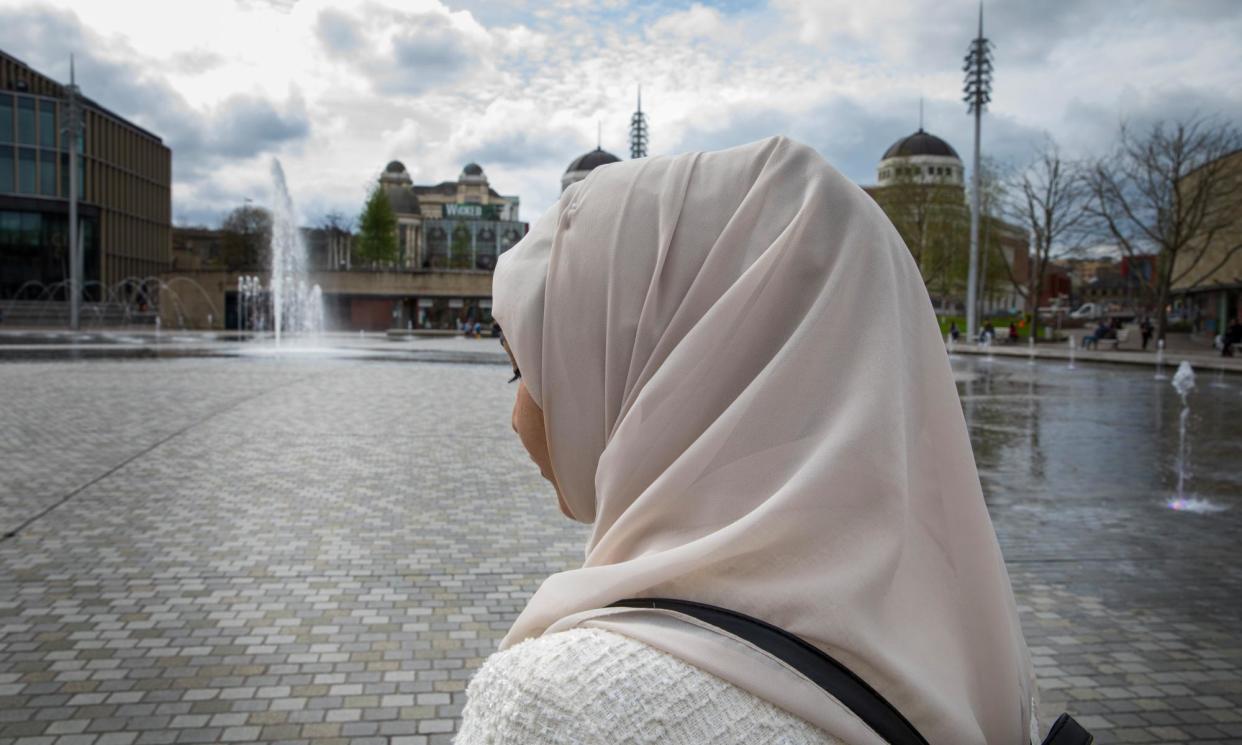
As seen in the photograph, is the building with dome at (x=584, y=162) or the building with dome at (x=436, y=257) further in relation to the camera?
the building with dome at (x=584, y=162)

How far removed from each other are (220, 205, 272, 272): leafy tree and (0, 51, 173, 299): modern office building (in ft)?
41.2

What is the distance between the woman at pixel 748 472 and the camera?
98cm

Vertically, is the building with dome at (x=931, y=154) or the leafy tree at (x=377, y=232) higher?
the building with dome at (x=931, y=154)

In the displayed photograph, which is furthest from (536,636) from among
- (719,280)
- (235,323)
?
(235,323)

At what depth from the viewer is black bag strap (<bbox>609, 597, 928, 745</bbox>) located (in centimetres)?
99

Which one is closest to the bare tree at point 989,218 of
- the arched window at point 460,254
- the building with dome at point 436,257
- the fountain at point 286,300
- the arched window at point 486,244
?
the building with dome at point 436,257

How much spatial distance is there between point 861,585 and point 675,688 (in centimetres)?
25

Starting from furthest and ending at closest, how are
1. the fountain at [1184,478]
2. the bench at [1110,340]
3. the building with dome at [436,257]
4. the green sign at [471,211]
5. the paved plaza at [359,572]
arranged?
the green sign at [471,211], the building with dome at [436,257], the bench at [1110,340], the fountain at [1184,478], the paved plaza at [359,572]

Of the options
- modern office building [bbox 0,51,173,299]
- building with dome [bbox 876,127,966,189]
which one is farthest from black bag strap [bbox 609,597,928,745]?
building with dome [bbox 876,127,966,189]

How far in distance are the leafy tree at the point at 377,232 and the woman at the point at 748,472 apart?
8743 cm

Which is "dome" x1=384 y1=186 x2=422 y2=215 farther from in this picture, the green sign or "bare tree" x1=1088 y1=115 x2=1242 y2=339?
"bare tree" x1=1088 y1=115 x2=1242 y2=339

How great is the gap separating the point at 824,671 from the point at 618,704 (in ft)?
0.75

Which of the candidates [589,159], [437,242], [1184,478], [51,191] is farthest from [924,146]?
[1184,478]

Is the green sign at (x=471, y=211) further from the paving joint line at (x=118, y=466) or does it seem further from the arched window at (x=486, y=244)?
the paving joint line at (x=118, y=466)
